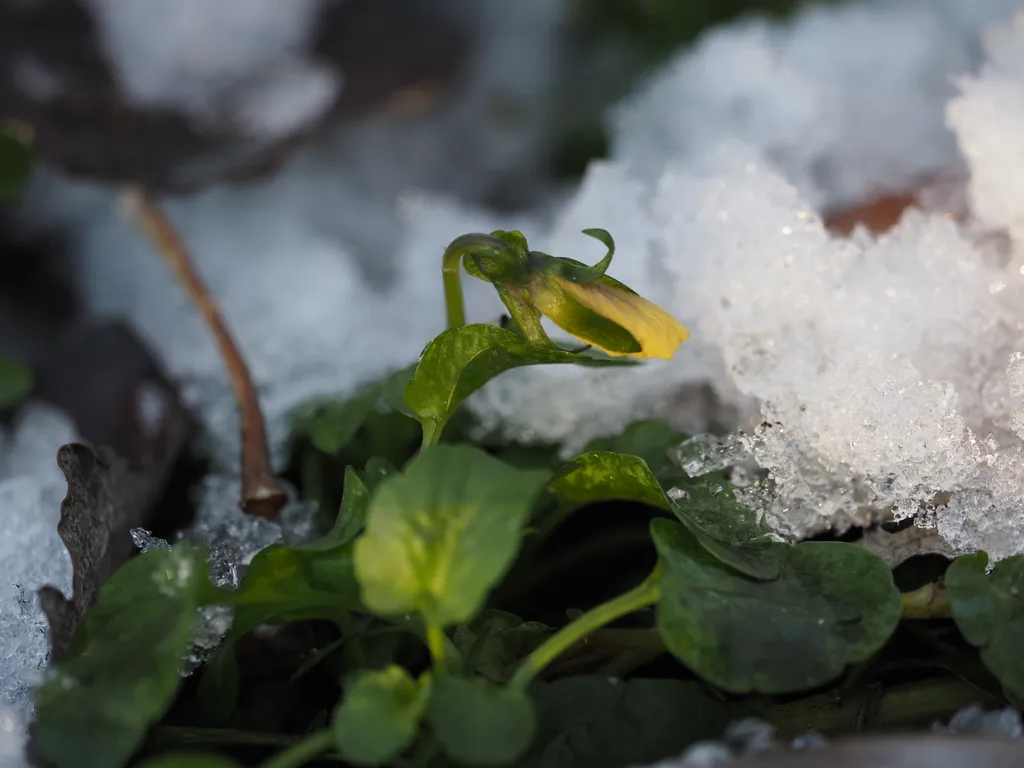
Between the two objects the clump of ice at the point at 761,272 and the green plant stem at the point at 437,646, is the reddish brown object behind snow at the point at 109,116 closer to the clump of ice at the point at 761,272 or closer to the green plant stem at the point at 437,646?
the clump of ice at the point at 761,272

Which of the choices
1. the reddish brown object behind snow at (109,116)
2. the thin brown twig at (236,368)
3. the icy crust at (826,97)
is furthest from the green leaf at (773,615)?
the reddish brown object behind snow at (109,116)

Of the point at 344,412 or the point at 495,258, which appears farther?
the point at 344,412

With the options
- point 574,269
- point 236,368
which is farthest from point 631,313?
point 236,368

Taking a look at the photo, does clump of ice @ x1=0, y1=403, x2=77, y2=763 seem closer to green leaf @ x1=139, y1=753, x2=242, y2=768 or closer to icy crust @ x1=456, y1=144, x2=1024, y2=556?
green leaf @ x1=139, y1=753, x2=242, y2=768

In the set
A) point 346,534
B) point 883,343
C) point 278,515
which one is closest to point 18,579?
point 278,515

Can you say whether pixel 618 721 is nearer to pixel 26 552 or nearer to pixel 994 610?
pixel 994 610

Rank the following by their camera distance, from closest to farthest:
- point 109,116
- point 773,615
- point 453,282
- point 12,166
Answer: point 773,615 < point 453,282 < point 12,166 < point 109,116
